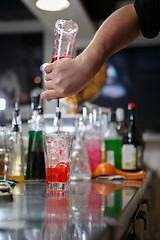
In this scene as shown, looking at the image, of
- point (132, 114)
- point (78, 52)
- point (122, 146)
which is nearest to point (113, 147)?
point (122, 146)

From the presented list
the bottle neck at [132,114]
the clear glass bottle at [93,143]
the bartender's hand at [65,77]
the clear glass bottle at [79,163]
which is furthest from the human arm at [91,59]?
the bottle neck at [132,114]

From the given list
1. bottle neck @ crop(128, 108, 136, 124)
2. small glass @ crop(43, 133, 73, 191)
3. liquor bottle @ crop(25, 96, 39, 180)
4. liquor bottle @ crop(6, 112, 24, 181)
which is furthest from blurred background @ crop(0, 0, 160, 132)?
small glass @ crop(43, 133, 73, 191)

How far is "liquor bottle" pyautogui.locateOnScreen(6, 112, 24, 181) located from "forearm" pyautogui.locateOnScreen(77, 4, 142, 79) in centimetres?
47

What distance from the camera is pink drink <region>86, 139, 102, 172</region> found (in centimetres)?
148

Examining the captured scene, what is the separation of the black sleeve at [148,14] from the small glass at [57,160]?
13.2 inches

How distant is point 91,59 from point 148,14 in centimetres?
16

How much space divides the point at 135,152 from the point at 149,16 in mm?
833

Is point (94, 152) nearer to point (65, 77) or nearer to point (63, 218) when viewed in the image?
point (65, 77)

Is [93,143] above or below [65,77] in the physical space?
below

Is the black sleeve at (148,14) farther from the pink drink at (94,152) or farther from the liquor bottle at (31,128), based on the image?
the pink drink at (94,152)

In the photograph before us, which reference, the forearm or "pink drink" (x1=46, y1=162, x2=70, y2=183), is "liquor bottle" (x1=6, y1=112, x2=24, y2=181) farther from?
the forearm

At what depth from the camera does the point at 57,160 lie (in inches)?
36.2

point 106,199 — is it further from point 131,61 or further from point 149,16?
point 131,61

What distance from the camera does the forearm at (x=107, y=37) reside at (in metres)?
0.80
